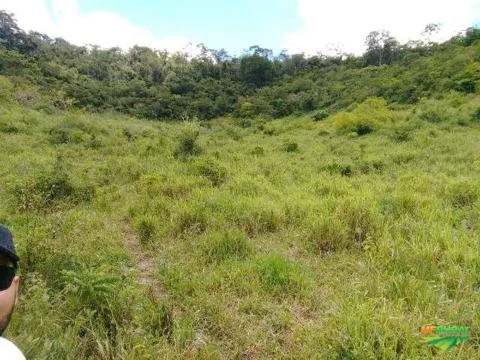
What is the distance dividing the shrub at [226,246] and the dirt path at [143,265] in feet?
2.17

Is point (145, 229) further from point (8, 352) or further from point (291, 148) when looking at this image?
point (291, 148)

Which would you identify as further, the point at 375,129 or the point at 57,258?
the point at 375,129

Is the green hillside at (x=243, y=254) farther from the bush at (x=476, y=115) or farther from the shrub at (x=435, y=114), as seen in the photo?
the shrub at (x=435, y=114)

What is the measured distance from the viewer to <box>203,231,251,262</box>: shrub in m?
4.36

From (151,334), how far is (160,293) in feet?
A: 2.97

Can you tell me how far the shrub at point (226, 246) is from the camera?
4359 millimetres

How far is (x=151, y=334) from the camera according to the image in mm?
2885

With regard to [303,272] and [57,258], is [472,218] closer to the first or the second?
[303,272]

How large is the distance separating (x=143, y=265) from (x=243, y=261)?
124 centimetres

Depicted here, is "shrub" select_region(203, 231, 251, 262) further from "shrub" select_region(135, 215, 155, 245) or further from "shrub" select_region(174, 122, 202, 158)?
"shrub" select_region(174, 122, 202, 158)

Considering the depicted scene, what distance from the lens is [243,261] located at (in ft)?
13.7

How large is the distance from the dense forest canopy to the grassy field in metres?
19.4

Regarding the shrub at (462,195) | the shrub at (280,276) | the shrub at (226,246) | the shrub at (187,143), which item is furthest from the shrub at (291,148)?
the shrub at (280,276)

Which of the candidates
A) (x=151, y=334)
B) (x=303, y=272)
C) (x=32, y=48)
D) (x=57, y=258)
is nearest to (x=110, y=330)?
(x=151, y=334)
